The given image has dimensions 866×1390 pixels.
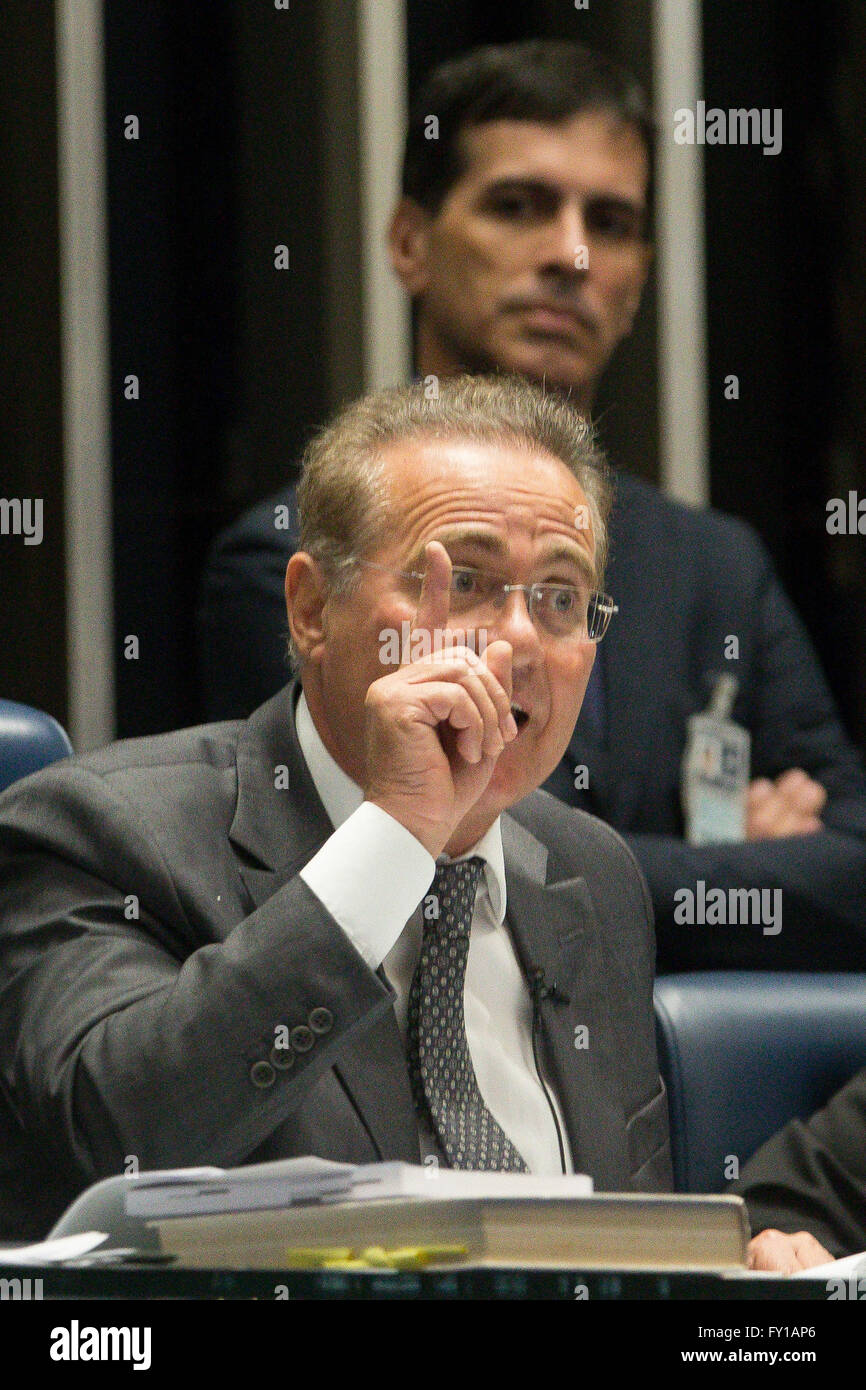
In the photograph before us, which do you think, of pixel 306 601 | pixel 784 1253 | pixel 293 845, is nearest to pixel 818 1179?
pixel 784 1253

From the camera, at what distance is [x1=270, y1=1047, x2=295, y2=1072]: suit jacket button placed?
4.38 feet

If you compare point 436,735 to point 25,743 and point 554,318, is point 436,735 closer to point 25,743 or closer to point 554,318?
point 25,743

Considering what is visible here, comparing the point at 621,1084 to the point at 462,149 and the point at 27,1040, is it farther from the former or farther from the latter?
the point at 462,149

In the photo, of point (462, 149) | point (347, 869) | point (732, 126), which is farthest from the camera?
point (732, 126)

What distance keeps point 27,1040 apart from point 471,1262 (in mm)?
593

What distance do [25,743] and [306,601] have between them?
33cm

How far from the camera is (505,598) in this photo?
166 centimetres

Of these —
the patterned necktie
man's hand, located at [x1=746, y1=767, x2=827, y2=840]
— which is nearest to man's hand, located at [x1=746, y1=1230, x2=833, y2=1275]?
the patterned necktie

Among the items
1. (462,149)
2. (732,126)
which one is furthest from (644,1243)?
(732,126)

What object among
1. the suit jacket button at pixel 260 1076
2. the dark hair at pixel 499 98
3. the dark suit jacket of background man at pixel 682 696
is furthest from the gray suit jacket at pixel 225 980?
the dark hair at pixel 499 98

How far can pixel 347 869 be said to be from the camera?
139 cm

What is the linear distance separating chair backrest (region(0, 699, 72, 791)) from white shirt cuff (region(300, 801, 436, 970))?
55 centimetres

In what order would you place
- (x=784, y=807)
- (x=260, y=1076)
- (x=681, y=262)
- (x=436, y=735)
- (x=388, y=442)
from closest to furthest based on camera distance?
(x=260, y=1076) → (x=436, y=735) → (x=388, y=442) → (x=784, y=807) → (x=681, y=262)

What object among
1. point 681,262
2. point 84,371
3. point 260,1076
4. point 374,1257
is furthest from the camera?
point 681,262
